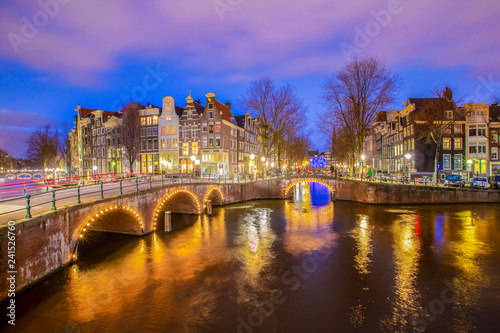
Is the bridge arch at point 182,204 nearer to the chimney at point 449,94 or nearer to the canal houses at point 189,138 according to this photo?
the canal houses at point 189,138

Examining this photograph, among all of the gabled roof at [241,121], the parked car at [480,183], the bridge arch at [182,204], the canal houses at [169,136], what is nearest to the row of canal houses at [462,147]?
the parked car at [480,183]

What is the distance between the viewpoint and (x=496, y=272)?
1303 cm

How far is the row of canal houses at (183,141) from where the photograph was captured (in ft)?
158

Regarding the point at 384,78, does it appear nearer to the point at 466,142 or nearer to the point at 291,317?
the point at 466,142

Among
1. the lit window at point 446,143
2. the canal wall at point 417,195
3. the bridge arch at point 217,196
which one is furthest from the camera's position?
the lit window at point 446,143

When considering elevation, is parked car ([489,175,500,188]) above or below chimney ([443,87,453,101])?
below

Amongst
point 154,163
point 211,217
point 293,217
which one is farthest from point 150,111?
point 293,217

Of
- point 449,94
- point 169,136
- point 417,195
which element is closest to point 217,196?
point 169,136

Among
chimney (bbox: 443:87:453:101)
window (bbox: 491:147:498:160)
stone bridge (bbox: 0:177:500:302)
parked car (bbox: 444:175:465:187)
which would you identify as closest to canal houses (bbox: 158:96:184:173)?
stone bridge (bbox: 0:177:500:302)

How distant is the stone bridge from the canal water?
1009mm

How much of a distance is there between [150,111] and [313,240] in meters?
42.7

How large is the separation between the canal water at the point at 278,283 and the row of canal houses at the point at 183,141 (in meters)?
27.1

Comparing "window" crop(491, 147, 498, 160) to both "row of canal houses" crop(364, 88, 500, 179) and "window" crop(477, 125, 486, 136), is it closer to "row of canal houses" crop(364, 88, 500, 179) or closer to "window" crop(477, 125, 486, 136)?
"row of canal houses" crop(364, 88, 500, 179)

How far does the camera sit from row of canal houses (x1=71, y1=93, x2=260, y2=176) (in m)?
48.2
